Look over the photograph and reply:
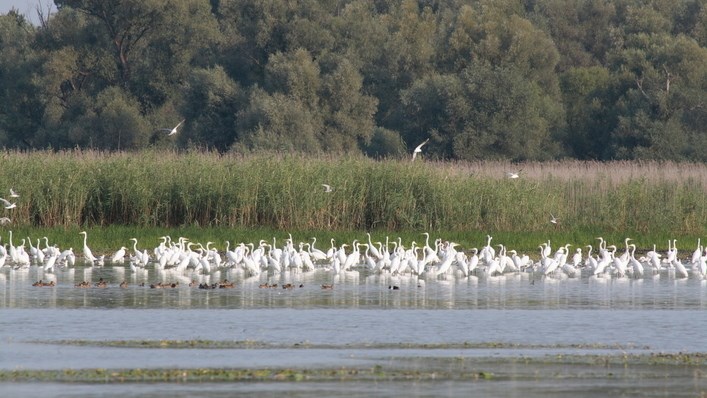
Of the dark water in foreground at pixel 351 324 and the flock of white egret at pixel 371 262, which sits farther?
the flock of white egret at pixel 371 262

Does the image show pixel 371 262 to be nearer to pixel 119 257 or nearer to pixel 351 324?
pixel 119 257

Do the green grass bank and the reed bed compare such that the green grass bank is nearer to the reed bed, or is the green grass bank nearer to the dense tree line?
the reed bed

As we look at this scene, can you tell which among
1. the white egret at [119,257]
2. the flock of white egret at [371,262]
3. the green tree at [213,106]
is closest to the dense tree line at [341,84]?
the green tree at [213,106]

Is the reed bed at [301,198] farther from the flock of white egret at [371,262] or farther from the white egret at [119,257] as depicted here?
the white egret at [119,257]

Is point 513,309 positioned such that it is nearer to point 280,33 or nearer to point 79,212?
point 79,212

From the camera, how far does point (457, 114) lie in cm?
4766

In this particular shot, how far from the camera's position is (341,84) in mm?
49656

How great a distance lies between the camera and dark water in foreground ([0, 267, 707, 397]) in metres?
11.2

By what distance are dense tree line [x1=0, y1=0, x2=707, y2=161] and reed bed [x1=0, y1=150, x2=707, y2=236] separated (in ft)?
54.8

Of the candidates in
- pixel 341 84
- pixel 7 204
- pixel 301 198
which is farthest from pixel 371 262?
pixel 341 84

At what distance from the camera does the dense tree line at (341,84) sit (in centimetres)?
4778

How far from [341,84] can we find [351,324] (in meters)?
34.8

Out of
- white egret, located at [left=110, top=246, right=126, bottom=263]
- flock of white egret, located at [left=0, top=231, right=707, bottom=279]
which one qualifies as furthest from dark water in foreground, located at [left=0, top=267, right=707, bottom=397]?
white egret, located at [left=110, top=246, right=126, bottom=263]

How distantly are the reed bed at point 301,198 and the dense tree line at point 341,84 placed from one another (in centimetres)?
1669
